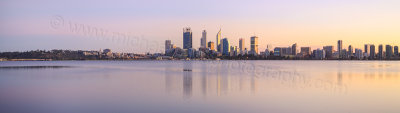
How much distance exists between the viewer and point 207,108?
1190 cm

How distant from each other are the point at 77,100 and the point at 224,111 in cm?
716

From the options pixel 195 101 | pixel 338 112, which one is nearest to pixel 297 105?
pixel 338 112

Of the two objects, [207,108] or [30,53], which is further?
[30,53]

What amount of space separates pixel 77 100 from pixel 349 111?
11.4 metres

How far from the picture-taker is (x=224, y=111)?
11305 millimetres

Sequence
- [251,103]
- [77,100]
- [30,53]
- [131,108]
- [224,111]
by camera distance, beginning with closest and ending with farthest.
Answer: [224,111]
[131,108]
[251,103]
[77,100]
[30,53]

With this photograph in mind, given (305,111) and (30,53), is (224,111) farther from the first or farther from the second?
Result: (30,53)

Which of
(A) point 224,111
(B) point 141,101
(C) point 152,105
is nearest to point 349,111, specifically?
(A) point 224,111

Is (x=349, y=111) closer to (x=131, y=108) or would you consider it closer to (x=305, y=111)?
(x=305, y=111)

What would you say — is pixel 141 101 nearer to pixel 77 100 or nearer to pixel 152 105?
pixel 152 105

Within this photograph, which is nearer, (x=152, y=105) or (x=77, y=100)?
(x=152, y=105)

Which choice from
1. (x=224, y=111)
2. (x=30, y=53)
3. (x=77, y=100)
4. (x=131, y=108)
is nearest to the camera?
(x=224, y=111)

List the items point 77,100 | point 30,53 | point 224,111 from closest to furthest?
1. point 224,111
2. point 77,100
3. point 30,53

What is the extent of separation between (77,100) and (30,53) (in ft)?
608
